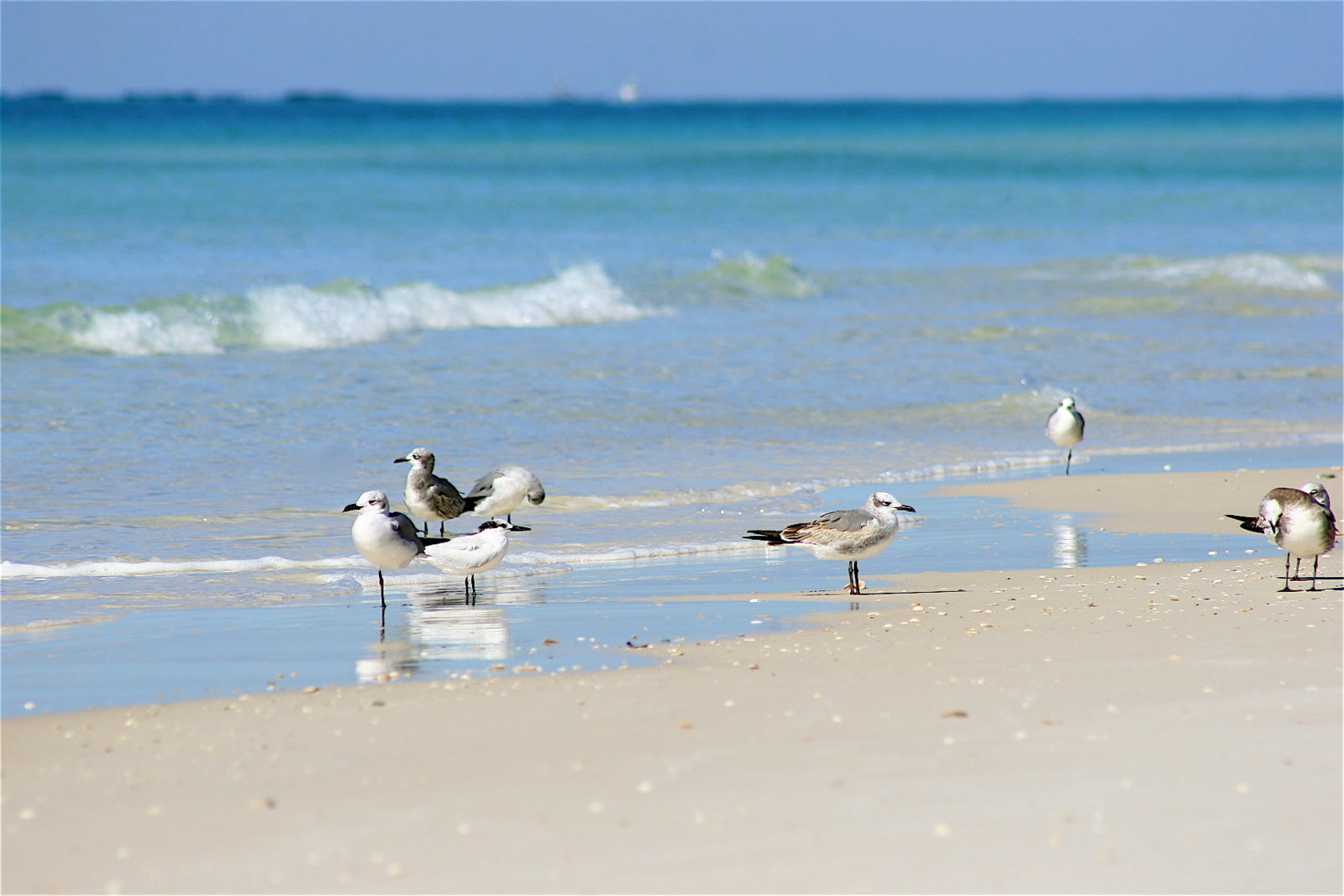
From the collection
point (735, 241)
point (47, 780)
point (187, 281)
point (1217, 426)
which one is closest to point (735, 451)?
point (1217, 426)

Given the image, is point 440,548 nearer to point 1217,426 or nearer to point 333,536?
point 333,536

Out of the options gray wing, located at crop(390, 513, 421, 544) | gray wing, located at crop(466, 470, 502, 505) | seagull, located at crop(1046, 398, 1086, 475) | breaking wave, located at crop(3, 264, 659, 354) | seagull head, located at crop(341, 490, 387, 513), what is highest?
breaking wave, located at crop(3, 264, 659, 354)

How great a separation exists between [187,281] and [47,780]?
19.4 metres

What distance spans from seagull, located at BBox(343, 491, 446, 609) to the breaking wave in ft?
35.8

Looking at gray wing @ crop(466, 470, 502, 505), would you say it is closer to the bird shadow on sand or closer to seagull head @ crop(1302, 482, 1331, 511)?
the bird shadow on sand

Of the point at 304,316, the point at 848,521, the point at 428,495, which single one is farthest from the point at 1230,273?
the point at 848,521

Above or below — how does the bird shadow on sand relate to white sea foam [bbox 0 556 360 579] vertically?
below

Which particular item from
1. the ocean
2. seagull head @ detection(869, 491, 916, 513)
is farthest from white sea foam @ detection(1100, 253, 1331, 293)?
seagull head @ detection(869, 491, 916, 513)

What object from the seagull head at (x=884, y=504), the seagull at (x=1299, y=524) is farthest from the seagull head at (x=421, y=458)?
the seagull at (x=1299, y=524)

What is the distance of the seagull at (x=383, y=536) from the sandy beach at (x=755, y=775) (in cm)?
169

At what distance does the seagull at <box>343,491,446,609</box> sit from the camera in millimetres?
7488

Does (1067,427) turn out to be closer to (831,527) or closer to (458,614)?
(831,527)

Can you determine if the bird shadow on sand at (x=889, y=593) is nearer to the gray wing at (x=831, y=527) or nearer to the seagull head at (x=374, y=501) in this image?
the gray wing at (x=831, y=527)

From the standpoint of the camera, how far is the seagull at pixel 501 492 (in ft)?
30.9
